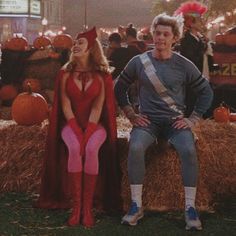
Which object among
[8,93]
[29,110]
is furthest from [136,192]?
[8,93]

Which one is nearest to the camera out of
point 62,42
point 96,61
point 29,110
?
point 96,61

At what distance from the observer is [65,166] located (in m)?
4.99

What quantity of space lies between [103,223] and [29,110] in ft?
5.52

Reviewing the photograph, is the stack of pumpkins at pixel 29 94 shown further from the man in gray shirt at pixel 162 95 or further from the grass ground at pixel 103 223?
the man in gray shirt at pixel 162 95

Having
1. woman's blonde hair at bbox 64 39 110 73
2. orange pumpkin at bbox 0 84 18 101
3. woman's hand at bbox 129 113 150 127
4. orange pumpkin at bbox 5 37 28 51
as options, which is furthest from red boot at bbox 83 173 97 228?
orange pumpkin at bbox 5 37 28 51

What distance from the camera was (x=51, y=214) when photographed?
190 inches

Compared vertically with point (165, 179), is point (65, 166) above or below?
above

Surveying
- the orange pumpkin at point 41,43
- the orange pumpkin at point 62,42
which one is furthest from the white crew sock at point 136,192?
the orange pumpkin at point 41,43

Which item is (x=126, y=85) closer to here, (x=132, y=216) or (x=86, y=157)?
(x=86, y=157)

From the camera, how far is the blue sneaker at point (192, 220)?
14.4 feet

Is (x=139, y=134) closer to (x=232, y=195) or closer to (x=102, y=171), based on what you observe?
(x=102, y=171)

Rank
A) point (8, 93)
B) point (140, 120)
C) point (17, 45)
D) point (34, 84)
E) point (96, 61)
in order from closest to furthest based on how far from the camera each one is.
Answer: point (140, 120), point (96, 61), point (34, 84), point (8, 93), point (17, 45)

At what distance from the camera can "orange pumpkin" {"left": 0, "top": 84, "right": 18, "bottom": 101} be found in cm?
1017

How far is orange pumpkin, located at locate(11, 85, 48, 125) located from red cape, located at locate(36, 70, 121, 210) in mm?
907
